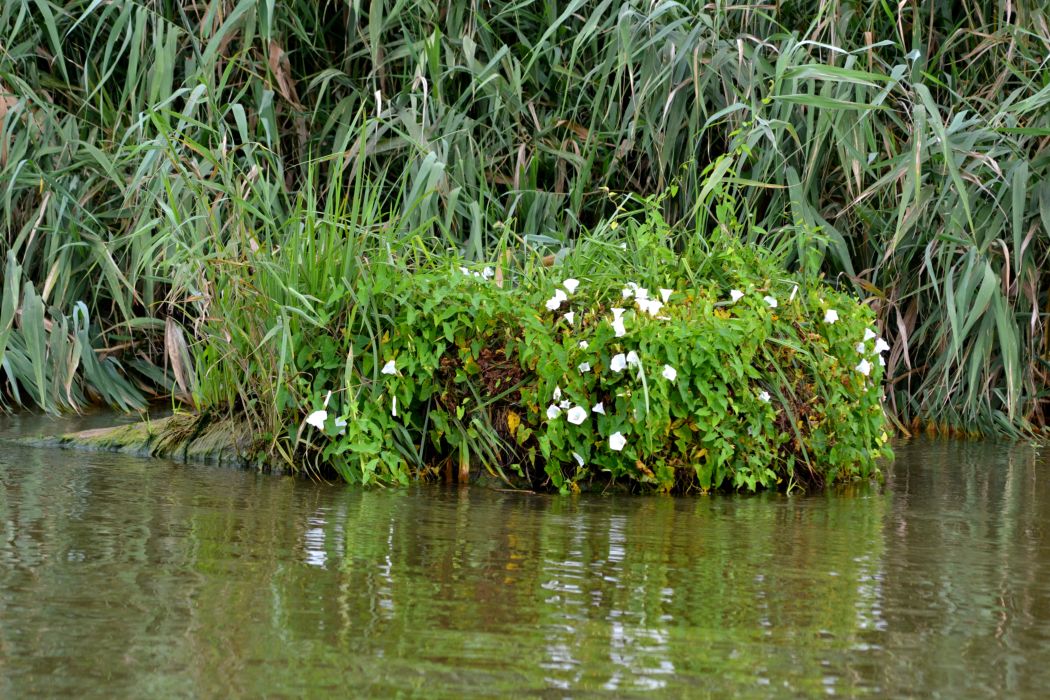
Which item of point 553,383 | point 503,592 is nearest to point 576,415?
point 553,383

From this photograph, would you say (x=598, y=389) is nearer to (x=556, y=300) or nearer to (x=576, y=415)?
(x=576, y=415)

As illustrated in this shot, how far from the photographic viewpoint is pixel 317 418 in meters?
4.72

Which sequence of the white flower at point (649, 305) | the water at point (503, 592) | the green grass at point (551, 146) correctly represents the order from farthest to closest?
the green grass at point (551, 146)
the white flower at point (649, 305)
the water at point (503, 592)

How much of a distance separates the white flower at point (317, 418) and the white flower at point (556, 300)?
822mm

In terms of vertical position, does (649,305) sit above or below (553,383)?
above

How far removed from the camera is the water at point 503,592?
2498mm

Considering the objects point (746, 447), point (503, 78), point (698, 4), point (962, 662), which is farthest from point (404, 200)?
point (962, 662)

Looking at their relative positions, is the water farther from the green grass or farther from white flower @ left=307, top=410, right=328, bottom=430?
the green grass

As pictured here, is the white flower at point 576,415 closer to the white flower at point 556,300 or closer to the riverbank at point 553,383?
the riverbank at point 553,383

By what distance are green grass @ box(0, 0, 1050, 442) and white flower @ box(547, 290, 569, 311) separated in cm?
84

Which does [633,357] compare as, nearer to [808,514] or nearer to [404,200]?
[808,514]

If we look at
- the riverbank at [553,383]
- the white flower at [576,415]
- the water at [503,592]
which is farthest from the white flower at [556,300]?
the water at [503,592]

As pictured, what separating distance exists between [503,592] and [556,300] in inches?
75.2

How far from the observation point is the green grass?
240 inches
